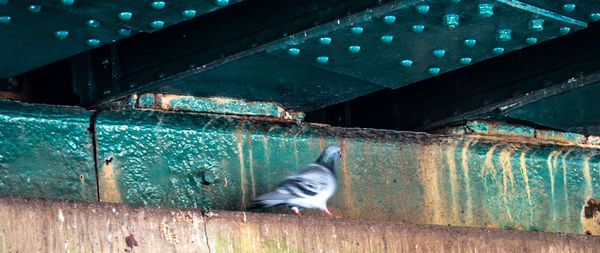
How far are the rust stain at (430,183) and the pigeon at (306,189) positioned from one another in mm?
734

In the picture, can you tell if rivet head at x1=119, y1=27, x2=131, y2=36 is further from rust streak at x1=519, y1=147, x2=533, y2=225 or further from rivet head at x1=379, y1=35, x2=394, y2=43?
rust streak at x1=519, y1=147, x2=533, y2=225

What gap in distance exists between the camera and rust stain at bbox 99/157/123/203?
15.6 feet

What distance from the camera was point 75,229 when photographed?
395 centimetres

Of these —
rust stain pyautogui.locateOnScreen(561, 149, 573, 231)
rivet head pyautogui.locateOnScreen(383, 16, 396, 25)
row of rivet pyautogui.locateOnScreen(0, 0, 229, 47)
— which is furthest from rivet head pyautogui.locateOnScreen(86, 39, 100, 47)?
rust stain pyautogui.locateOnScreen(561, 149, 573, 231)

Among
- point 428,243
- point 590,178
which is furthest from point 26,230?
point 590,178

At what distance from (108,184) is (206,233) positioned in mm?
814

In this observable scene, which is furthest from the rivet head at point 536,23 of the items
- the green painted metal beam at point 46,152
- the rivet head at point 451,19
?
the green painted metal beam at point 46,152

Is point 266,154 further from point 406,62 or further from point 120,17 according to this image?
point 120,17

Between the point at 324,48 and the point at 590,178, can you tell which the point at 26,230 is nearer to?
the point at 324,48

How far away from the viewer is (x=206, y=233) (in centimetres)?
421

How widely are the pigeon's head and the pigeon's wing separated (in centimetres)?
18

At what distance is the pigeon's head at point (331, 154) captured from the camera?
516 centimetres

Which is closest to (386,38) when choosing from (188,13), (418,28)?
(418,28)

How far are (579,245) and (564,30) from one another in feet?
4.12
